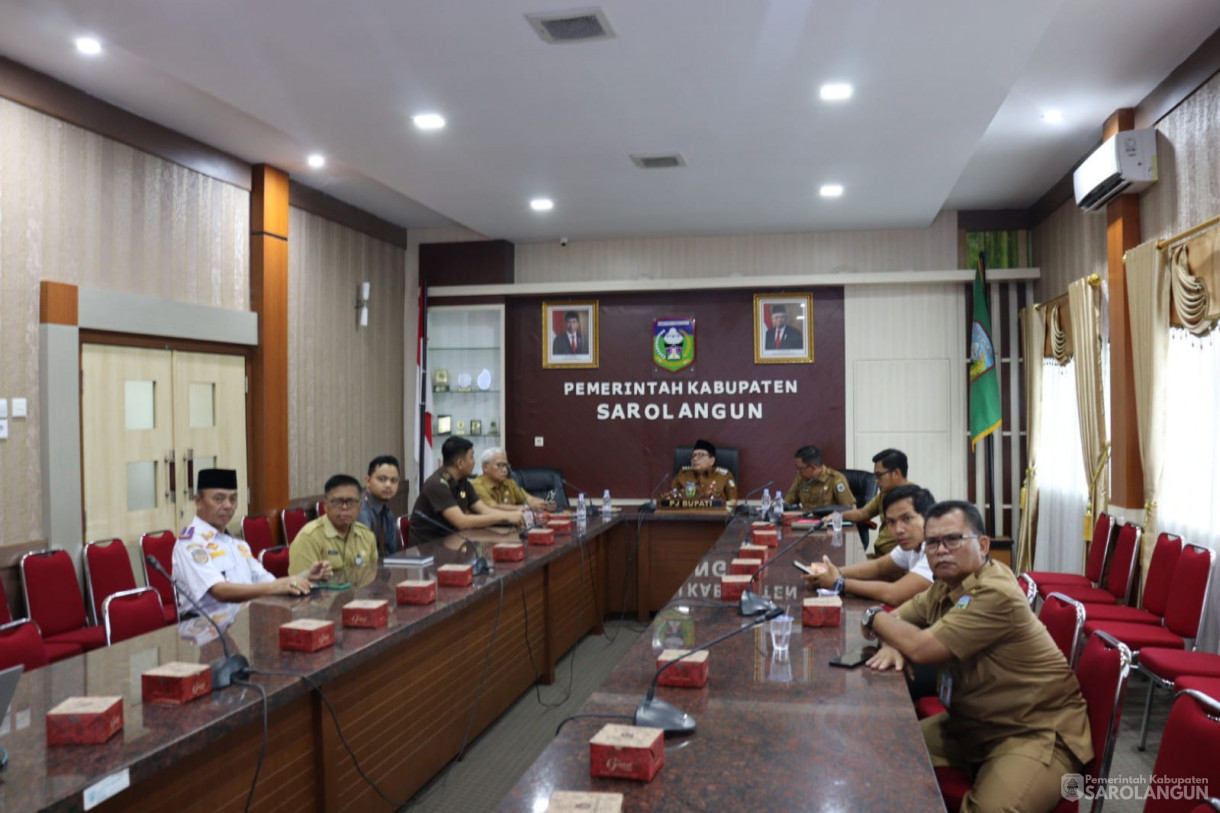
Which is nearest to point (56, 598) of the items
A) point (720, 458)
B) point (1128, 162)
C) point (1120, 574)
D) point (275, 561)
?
point (275, 561)

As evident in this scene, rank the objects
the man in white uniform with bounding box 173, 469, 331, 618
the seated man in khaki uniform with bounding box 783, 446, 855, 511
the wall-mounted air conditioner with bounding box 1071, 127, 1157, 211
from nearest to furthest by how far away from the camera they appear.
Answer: the man in white uniform with bounding box 173, 469, 331, 618 < the wall-mounted air conditioner with bounding box 1071, 127, 1157, 211 < the seated man in khaki uniform with bounding box 783, 446, 855, 511

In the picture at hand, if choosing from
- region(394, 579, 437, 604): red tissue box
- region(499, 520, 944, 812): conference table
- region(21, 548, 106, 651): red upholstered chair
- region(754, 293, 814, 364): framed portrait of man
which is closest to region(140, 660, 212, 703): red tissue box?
region(499, 520, 944, 812): conference table

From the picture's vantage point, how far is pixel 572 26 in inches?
143

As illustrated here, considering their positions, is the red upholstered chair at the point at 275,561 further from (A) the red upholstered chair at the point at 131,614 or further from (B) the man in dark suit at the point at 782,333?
(B) the man in dark suit at the point at 782,333

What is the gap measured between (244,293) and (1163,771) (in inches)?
241

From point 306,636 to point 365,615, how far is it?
0.30 meters

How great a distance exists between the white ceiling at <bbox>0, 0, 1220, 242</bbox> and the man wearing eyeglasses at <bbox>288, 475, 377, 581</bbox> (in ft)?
6.28

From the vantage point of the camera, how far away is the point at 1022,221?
7.96 meters

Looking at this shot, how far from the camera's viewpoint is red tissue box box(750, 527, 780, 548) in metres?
4.61

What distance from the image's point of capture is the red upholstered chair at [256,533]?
19.2ft

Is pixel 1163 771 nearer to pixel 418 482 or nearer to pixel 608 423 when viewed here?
pixel 608 423

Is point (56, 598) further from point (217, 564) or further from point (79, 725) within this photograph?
point (79, 725)

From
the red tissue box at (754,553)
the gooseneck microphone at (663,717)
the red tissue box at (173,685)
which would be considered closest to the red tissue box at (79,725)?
the red tissue box at (173,685)

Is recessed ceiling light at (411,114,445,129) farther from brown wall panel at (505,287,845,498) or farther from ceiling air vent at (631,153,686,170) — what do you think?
brown wall panel at (505,287,845,498)
